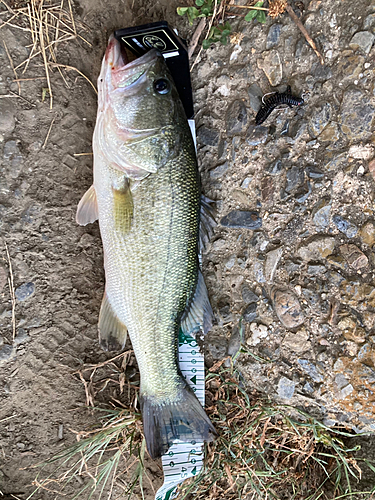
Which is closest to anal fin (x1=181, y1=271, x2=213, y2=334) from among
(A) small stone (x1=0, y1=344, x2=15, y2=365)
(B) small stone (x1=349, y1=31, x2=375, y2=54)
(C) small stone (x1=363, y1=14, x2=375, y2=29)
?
(A) small stone (x1=0, y1=344, x2=15, y2=365)

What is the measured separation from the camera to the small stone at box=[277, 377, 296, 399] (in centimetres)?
274

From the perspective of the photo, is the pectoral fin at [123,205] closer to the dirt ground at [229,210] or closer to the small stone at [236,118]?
the dirt ground at [229,210]

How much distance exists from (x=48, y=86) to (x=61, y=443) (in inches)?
106

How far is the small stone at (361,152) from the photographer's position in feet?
8.16

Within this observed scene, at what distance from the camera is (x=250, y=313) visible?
9.00 feet

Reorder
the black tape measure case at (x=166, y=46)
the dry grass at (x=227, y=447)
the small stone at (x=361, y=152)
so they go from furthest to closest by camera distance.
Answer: the dry grass at (x=227, y=447) < the small stone at (x=361, y=152) < the black tape measure case at (x=166, y=46)

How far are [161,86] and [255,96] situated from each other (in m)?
0.82

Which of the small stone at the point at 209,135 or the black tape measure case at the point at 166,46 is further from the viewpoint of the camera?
the small stone at the point at 209,135

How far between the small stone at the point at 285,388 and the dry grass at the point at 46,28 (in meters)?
2.76

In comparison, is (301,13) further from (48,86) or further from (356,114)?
(48,86)

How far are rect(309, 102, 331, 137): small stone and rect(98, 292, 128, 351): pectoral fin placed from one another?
1.96m

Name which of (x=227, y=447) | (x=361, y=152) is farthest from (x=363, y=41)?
(x=227, y=447)

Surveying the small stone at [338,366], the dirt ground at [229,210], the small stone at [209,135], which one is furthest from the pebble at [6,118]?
the small stone at [338,366]

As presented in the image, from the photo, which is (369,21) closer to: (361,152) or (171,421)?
(361,152)
